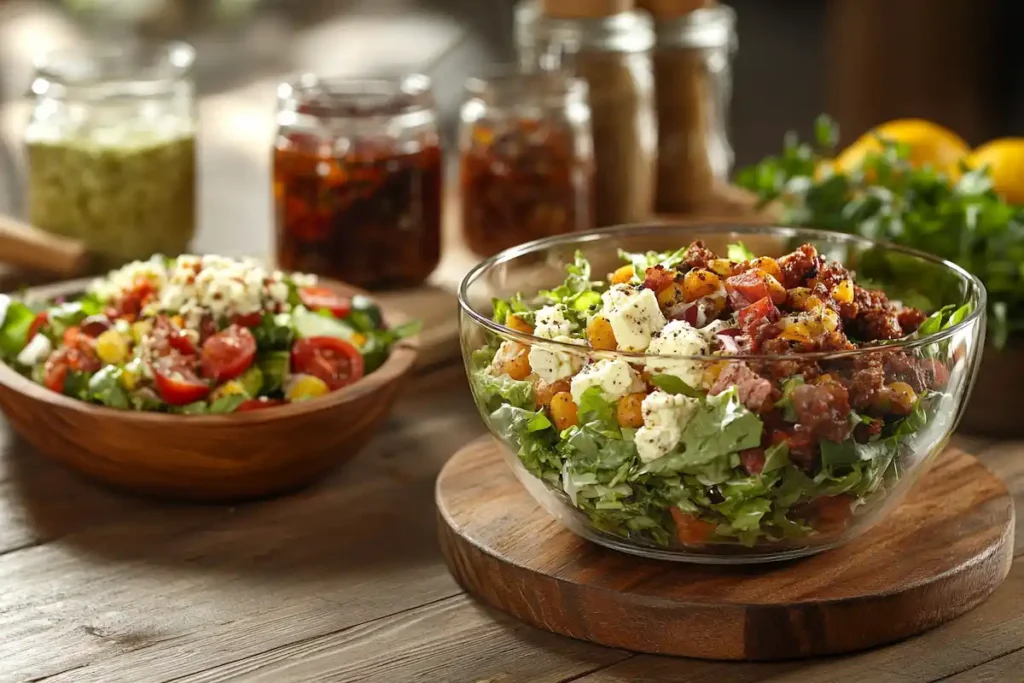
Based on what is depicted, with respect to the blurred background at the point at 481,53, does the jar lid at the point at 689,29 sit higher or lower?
higher

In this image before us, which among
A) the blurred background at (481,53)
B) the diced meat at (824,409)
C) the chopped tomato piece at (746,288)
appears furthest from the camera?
the blurred background at (481,53)

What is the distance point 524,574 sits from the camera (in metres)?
1.36

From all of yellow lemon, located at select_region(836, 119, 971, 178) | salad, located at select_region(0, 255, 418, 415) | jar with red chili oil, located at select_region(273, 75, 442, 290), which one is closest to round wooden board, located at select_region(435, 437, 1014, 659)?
salad, located at select_region(0, 255, 418, 415)

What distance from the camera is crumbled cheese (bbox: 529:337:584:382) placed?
126cm

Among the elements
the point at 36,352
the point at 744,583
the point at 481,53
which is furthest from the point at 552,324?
the point at 481,53

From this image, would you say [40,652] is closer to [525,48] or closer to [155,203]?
[155,203]

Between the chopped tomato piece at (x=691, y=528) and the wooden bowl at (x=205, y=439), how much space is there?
446 mm

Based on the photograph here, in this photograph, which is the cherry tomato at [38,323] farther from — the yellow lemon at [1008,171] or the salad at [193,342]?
the yellow lemon at [1008,171]

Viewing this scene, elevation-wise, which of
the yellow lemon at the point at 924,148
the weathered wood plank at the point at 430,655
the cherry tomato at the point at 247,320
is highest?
the yellow lemon at the point at 924,148

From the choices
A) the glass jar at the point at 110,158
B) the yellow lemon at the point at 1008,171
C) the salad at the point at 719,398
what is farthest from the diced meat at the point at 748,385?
the glass jar at the point at 110,158

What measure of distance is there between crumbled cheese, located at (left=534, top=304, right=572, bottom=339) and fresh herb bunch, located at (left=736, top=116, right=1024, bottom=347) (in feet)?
2.15

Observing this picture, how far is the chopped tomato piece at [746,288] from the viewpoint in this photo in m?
1.30

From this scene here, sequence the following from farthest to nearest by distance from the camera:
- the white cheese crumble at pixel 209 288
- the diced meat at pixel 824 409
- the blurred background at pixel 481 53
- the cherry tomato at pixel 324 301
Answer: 1. the blurred background at pixel 481 53
2. the cherry tomato at pixel 324 301
3. the white cheese crumble at pixel 209 288
4. the diced meat at pixel 824 409

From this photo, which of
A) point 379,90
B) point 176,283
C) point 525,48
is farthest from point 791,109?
point 176,283
